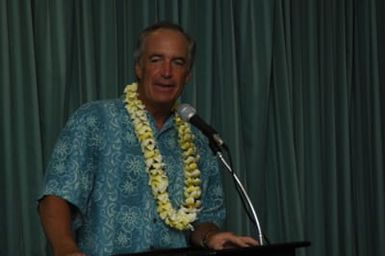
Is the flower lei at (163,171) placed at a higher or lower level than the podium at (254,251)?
higher

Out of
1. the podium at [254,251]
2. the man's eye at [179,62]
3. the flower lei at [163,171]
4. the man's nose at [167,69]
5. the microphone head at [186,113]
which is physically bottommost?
the podium at [254,251]

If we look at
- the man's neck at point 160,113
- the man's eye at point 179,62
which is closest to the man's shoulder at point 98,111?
the man's neck at point 160,113

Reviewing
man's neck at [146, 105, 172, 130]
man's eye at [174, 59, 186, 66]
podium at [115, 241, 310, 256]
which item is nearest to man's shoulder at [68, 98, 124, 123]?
man's neck at [146, 105, 172, 130]

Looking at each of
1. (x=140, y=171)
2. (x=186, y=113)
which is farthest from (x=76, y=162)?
(x=186, y=113)

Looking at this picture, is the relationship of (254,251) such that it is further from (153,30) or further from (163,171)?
(153,30)

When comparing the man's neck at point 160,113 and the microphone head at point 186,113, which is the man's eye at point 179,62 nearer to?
the man's neck at point 160,113

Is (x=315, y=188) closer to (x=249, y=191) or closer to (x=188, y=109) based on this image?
(x=249, y=191)

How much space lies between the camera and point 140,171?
2219 mm

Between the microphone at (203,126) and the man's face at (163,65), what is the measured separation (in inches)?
8.8

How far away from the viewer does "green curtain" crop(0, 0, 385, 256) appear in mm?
2789

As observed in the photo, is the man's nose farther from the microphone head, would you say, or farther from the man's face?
the microphone head

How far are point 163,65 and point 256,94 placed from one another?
1.12 meters

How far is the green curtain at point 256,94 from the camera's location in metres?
2.79

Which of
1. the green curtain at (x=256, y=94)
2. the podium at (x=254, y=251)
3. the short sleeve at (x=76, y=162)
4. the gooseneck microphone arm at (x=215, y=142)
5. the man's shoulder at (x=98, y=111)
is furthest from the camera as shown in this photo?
the green curtain at (x=256, y=94)
